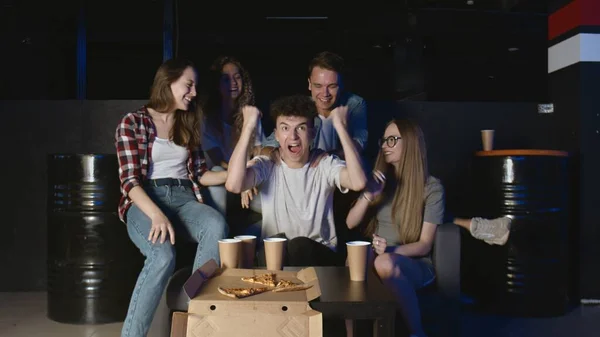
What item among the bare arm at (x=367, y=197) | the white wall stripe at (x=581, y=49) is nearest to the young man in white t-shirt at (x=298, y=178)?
the bare arm at (x=367, y=197)

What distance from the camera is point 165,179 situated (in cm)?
288

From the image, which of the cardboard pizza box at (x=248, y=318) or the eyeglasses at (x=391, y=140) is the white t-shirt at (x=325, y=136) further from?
the cardboard pizza box at (x=248, y=318)

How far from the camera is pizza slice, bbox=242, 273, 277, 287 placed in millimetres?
1769

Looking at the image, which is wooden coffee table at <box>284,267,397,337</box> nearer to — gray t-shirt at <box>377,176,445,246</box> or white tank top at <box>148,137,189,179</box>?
gray t-shirt at <box>377,176,445,246</box>

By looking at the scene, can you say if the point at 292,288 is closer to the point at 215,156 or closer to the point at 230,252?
the point at 230,252

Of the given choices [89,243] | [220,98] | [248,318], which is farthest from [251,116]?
[89,243]

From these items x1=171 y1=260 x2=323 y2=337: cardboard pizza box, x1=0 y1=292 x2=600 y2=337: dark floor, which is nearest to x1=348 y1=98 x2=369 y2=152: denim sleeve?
x1=0 y1=292 x2=600 y2=337: dark floor

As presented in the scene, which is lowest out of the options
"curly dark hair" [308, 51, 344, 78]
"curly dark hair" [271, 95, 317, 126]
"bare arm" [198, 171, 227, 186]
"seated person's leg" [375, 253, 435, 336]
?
"seated person's leg" [375, 253, 435, 336]

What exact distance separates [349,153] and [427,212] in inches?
18.3

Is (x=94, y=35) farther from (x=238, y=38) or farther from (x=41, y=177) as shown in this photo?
(x=41, y=177)

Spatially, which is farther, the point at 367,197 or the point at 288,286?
the point at 367,197

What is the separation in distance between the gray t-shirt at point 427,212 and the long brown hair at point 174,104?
98cm

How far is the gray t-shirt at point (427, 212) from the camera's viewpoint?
2.75m

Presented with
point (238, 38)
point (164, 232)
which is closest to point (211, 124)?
point (164, 232)
